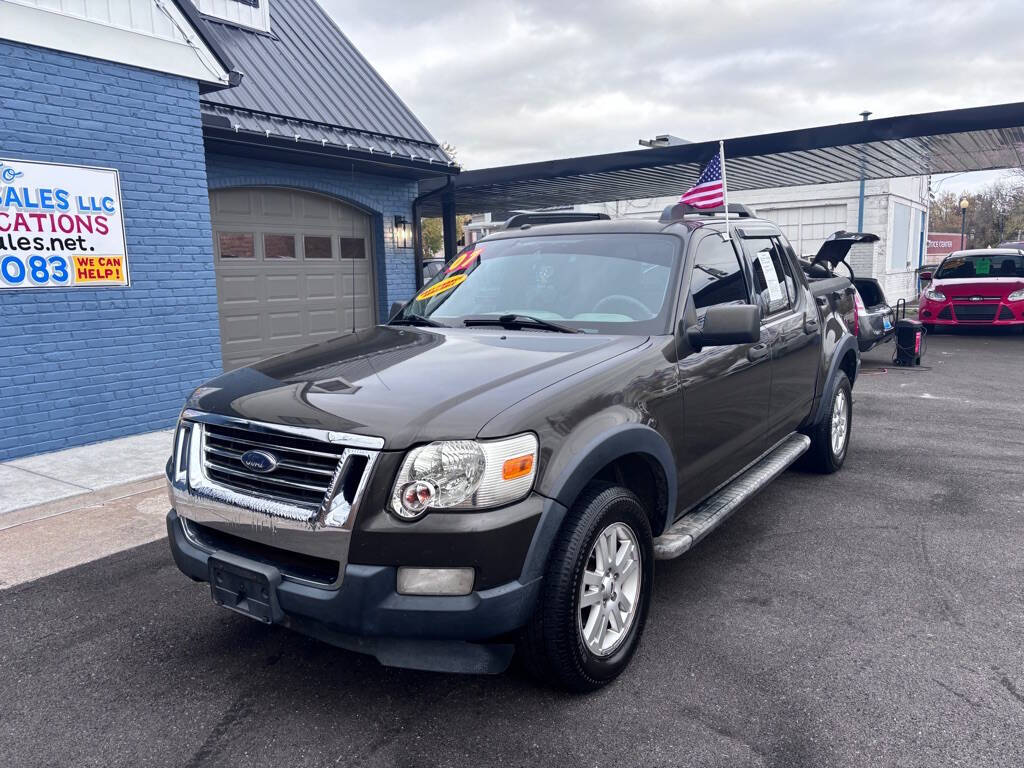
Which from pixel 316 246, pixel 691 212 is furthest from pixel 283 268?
pixel 691 212

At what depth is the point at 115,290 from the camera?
695cm

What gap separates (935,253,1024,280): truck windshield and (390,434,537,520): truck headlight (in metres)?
15.6

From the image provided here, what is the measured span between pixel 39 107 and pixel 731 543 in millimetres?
6455

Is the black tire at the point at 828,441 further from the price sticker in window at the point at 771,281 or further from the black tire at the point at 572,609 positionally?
the black tire at the point at 572,609

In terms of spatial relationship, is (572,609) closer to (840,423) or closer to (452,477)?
(452,477)

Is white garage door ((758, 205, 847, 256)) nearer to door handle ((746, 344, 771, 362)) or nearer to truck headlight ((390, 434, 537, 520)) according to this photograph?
door handle ((746, 344, 771, 362))

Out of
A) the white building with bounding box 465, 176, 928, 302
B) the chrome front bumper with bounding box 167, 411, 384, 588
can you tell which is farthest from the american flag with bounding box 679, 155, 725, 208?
the white building with bounding box 465, 176, 928, 302

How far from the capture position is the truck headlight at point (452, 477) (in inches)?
96.0

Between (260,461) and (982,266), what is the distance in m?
16.2

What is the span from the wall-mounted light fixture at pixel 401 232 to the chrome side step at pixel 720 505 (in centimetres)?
799

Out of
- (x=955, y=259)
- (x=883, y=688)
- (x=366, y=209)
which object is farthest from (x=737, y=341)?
(x=955, y=259)

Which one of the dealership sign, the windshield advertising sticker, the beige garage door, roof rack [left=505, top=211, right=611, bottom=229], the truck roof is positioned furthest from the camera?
the beige garage door

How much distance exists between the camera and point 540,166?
1369 centimetres

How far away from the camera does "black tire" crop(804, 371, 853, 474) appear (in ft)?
18.0
